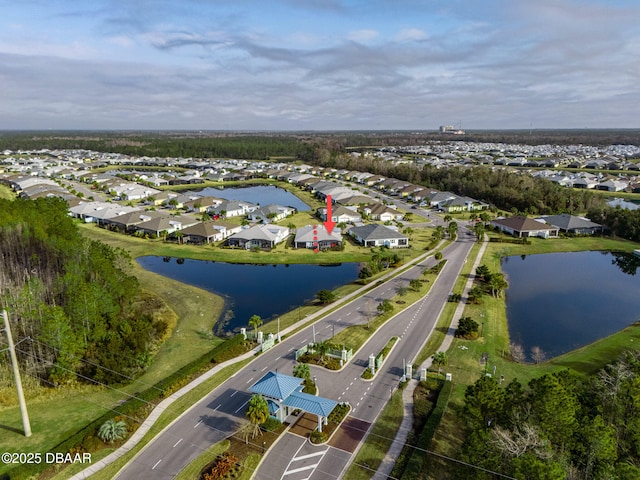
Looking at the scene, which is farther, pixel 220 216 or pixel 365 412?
pixel 220 216

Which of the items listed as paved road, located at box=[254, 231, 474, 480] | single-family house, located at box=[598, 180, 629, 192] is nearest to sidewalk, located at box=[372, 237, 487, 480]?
paved road, located at box=[254, 231, 474, 480]

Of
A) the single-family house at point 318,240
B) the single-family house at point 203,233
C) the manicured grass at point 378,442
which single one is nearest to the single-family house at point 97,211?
the single-family house at point 203,233

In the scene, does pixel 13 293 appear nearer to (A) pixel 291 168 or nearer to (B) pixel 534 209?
(B) pixel 534 209

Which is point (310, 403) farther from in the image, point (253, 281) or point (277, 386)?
point (253, 281)

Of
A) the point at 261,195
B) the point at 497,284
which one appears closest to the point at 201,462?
the point at 497,284

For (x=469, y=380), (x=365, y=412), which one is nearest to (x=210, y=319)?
(x=365, y=412)
